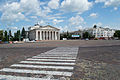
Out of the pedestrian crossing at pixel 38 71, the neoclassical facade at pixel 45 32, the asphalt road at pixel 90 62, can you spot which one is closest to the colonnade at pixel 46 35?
the neoclassical facade at pixel 45 32

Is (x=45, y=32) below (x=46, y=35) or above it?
above

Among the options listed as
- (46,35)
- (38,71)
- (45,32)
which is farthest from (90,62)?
(46,35)

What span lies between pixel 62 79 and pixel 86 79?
36.9 inches

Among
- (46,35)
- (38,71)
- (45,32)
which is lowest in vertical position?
(38,71)

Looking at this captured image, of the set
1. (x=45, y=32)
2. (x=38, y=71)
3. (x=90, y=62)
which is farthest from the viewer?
(x=45, y=32)

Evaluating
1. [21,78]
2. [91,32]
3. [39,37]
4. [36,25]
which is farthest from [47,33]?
[21,78]

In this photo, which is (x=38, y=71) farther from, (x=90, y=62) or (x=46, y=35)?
(x=46, y=35)

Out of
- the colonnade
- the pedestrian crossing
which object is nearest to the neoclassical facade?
the colonnade

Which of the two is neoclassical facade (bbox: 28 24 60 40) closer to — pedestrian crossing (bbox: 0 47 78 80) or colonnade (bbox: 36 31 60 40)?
colonnade (bbox: 36 31 60 40)

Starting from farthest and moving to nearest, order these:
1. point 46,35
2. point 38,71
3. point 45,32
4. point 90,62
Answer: point 46,35 → point 45,32 → point 90,62 → point 38,71

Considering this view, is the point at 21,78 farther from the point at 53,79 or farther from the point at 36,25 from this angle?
the point at 36,25

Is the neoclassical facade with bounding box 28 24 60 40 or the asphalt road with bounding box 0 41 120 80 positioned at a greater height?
the neoclassical facade with bounding box 28 24 60 40

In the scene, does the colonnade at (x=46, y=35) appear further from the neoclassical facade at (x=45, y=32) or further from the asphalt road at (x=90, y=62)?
the asphalt road at (x=90, y=62)

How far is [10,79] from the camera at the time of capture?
4.34 m
